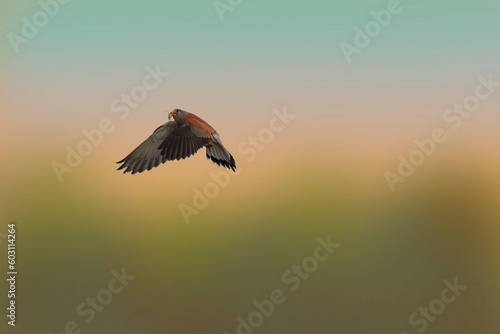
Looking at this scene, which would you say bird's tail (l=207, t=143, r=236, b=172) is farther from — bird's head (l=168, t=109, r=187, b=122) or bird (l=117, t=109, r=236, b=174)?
→ bird's head (l=168, t=109, r=187, b=122)

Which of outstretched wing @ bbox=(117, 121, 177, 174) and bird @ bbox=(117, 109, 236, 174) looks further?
outstretched wing @ bbox=(117, 121, 177, 174)

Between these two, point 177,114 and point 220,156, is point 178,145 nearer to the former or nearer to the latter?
point 177,114

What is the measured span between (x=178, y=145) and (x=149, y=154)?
0.37 meters

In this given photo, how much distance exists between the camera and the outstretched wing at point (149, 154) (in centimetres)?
406

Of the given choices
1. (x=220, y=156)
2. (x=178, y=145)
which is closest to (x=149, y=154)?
(x=178, y=145)

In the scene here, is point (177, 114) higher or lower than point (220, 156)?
higher

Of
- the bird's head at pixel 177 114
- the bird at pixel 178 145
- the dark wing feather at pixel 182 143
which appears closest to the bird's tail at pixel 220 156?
the bird at pixel 178 145

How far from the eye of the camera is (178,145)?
152 inches

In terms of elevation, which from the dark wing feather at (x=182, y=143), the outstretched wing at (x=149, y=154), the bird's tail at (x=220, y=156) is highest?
the outstretched wing at (x=149, y=154)

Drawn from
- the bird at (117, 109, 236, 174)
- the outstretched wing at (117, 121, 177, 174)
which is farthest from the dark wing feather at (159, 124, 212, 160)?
the outstretched wing at (117, 121, 177, 174)

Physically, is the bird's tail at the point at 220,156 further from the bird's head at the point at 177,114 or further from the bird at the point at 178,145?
the bird's head at the point at 177,114

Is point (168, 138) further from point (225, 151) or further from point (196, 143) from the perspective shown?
point (225, 151)

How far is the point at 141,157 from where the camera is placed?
4.13 metres

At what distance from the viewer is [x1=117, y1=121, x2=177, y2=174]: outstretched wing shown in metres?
4.06
